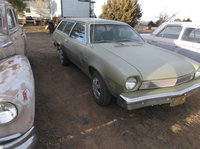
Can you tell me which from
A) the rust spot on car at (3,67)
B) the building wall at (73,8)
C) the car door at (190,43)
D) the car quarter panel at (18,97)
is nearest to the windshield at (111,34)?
the car door at (190,43)

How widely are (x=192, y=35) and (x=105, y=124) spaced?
3.94 m

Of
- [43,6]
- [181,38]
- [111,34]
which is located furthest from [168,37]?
[43,6]

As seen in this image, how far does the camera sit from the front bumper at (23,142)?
1383 millimetres

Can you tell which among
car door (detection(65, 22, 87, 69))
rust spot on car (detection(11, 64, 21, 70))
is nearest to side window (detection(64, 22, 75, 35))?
car door (detection(65, 22, 87, 69))

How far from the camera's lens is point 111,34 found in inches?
142

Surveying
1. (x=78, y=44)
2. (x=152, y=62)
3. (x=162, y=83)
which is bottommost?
(x=162, y=83)

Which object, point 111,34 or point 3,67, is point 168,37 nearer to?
point 111,34

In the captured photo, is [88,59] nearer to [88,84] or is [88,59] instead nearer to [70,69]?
[88,84]

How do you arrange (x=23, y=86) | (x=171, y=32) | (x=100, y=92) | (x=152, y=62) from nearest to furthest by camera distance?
(x=23, y=86) → (x=152, y=62) → (x=100, y=92) → (x=171, y=32)

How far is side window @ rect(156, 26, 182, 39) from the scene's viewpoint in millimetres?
4817

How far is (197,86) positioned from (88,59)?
2057 millimetres

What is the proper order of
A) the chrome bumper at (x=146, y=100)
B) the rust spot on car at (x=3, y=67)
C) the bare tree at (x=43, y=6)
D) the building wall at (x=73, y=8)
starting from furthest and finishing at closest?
the bare tree at (x=43, y=6)
the building wall at (x=73, y=8)
the chrome bumper at (x=146, y=100)
the rust spot on car at (x=3, y=67)

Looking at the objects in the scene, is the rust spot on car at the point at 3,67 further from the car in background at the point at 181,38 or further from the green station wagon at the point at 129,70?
the car in background at the point at 181,38

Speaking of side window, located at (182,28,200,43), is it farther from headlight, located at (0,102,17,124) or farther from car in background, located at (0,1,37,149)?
headlight, located at (0,102,17,124)
